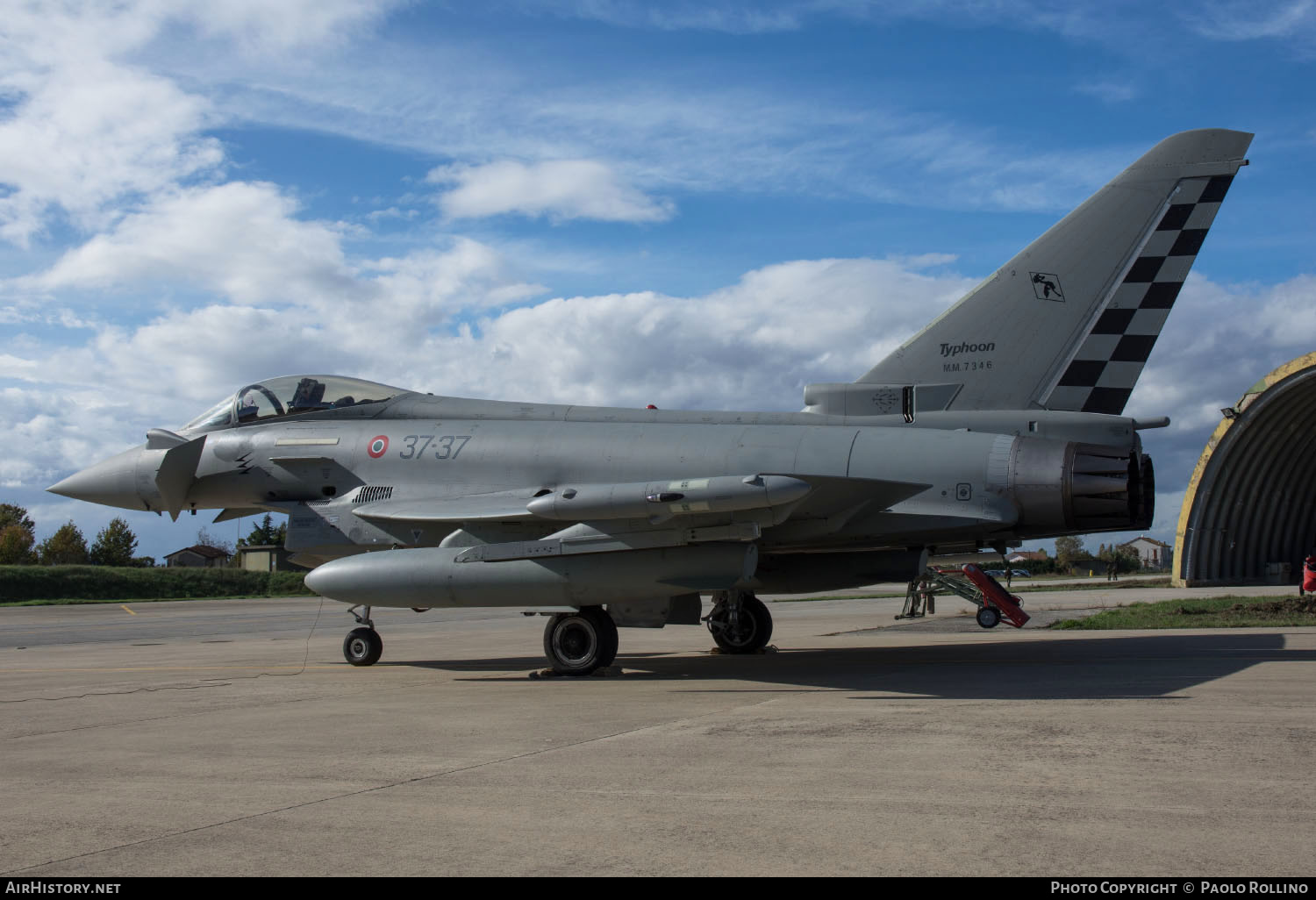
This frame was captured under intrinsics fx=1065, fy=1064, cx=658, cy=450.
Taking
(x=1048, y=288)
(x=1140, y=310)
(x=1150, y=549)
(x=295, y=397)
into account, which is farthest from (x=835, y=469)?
(x=1150, y=549)

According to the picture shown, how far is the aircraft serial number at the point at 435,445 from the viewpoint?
12750 millimetres

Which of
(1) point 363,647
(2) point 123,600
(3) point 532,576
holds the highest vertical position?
(3) point 532,576

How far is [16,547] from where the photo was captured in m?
74.2

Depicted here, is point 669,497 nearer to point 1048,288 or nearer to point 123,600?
point 1048,288

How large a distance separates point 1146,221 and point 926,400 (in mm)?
2888

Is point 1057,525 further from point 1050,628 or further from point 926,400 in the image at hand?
point 1050,628

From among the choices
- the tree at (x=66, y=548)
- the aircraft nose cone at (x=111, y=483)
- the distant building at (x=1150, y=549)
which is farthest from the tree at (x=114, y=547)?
the distant building at (x=1150, y=549)

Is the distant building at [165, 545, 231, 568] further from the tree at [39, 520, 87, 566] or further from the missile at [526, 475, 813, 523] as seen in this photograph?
the missile at [526, 475, 813, 523]

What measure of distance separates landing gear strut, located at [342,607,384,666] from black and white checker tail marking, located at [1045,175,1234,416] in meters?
8.53

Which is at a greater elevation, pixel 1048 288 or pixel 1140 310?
pixel 1048 288

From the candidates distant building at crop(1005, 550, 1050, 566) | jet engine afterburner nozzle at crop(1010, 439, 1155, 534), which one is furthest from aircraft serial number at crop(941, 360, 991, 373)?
distant building at crop(1005, 550, 1050, 566)

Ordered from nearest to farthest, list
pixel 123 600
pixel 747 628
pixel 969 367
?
1. pixel 969 367
2. pixel 747 628
3. pixel 123 600

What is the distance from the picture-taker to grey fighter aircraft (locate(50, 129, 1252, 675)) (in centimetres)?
1021

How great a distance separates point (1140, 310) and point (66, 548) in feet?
289
